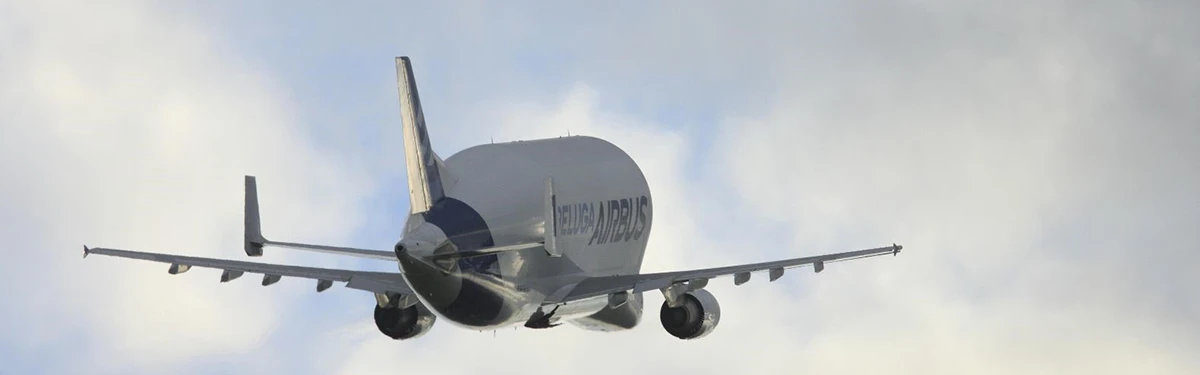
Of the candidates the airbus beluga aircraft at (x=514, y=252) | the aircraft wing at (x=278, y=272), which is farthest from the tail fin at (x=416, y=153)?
the aircraft wing at (x=278, y=272)

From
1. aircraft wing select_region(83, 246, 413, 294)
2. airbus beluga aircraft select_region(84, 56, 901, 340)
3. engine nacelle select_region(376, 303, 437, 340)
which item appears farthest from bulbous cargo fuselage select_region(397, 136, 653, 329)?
aircraft wing select_region(83, 246, 413, 294)

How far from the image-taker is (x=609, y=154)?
332 ft

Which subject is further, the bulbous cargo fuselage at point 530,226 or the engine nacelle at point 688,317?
the engine nacelle at point 688,317

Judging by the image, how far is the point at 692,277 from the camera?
8919 centimetres

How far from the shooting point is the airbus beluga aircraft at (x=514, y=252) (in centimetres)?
8300

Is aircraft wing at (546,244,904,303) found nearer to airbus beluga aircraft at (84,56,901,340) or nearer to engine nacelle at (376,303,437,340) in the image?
airbus beluga aircraft at (84,56,901,340)

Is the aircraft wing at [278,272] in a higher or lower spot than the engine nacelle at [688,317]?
higher

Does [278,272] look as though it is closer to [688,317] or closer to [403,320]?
[403,320]

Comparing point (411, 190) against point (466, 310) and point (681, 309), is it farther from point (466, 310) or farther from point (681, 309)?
point (681, 309)

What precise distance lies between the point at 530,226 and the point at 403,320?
19.3 ft

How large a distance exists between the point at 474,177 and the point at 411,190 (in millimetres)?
4032

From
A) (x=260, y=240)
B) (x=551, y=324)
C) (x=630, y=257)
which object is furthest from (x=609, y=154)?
(x=260, y=240)

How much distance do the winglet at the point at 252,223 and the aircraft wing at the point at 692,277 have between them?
9552mm

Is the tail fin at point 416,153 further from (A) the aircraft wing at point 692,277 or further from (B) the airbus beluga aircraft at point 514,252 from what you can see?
(A) the aircraft wing at point 692,277
